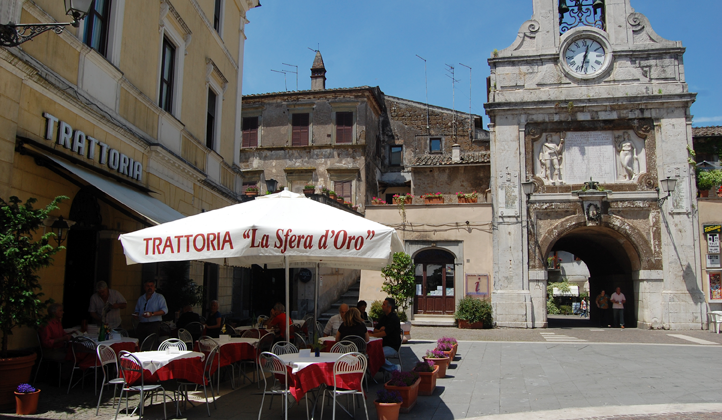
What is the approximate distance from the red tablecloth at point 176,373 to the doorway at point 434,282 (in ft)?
51.3

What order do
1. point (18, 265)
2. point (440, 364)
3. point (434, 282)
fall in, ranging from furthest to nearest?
1. point (434, 282)
2. point (440, 364)
3. point (18, 265)

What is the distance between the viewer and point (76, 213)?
8891 mm

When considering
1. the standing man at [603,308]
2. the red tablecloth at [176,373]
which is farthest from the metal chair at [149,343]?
the standing man at [603,308]

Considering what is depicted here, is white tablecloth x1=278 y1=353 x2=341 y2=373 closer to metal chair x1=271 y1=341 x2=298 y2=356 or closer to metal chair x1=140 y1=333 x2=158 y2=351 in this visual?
metal chair x1=271 y1=341 x2=298 y2=356

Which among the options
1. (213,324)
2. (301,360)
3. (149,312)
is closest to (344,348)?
(301,360)

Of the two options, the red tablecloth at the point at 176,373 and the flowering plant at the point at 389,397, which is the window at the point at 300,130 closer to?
the red tablecloth at the point at 176,373

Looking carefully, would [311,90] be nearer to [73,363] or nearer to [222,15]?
[222,15]

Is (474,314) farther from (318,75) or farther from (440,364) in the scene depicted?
(318,75)

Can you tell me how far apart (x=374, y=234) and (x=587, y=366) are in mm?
6434

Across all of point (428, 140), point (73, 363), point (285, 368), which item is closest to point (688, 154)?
point (428, 140)

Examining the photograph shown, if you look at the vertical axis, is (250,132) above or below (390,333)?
above

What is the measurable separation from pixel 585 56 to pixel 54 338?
66.8ft

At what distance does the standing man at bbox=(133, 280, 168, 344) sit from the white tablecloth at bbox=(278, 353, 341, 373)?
3334mm

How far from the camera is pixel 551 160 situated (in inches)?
814
